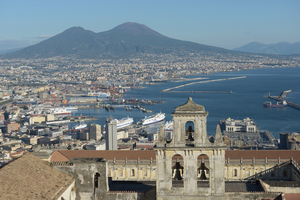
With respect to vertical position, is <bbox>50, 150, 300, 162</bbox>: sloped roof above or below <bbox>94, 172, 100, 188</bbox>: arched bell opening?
below

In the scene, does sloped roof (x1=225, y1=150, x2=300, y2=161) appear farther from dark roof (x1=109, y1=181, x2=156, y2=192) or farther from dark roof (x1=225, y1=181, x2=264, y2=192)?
dark roof (x1=109, y1=181, x2=156, y2=192)

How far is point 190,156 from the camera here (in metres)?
10.5

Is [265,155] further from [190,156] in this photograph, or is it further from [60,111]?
[60,111]

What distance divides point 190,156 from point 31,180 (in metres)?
4.07

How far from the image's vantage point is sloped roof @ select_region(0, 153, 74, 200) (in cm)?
1014

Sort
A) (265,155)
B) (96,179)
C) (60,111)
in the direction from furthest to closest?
(60,111), (265,155), (96,179)

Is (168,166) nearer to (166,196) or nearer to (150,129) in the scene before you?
(166,196)

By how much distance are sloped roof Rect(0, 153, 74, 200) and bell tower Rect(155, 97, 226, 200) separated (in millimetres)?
2652

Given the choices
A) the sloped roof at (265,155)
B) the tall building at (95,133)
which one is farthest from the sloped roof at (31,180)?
the tall building at (95,133)

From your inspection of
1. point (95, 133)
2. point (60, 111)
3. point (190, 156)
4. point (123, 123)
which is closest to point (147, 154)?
point (190, 156)

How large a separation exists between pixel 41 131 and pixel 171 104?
36.3 metres

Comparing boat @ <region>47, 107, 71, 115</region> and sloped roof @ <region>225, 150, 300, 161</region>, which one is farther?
boat @ <region>47, 107, 71, 115</region>

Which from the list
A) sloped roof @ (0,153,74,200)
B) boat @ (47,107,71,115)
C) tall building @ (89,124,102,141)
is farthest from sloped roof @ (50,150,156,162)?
boat @ (47,107,71,115)

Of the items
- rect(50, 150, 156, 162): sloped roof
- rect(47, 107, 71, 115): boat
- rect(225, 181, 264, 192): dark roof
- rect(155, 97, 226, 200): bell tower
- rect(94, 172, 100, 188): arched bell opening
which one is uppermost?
rect(155, 97, 226, 200): bell tower
